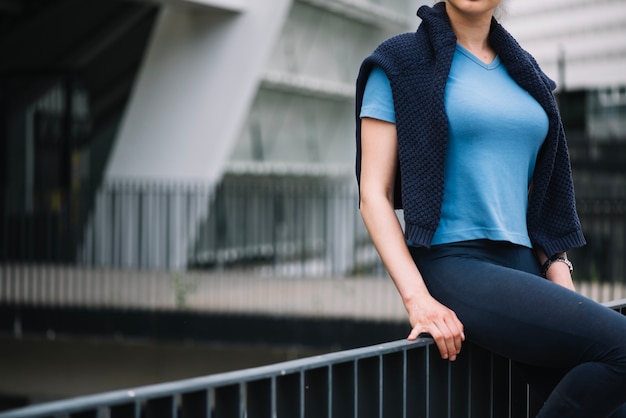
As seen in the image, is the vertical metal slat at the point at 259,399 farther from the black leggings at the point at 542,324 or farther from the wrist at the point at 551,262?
the wrist at the point at 551,262

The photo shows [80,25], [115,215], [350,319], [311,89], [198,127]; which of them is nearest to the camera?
[350,319]

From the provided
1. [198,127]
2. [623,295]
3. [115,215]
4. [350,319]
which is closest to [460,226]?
[350,319]

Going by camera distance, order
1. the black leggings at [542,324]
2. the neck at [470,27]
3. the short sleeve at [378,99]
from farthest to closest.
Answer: the neck at [470,27] → the short sleeve at [378,99] → the black leggings at [542,324]

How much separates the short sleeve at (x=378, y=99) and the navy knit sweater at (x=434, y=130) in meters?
0.02

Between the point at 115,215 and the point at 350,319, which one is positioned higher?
the point at 115,215

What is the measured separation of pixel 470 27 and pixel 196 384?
135 centimetres

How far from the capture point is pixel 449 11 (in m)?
2.83

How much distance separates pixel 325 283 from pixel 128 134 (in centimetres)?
497

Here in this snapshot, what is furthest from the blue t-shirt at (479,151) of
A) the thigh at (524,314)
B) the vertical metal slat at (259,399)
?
the vertical metal slat at (259,399)

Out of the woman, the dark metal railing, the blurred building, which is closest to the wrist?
the woman

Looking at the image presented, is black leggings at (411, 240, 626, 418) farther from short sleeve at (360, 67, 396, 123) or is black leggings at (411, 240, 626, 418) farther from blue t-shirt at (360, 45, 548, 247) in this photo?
short sleeve at (360, 67, 396, 123)

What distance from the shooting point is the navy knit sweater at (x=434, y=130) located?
8.61 feet

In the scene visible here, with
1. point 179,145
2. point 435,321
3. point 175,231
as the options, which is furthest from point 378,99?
point 179,145

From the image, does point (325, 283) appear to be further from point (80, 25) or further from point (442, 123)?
point (442, 123)
